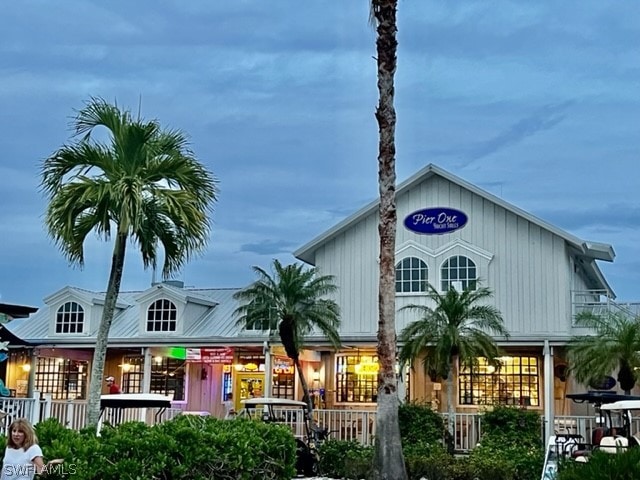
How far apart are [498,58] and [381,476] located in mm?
15053

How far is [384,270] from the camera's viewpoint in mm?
15242

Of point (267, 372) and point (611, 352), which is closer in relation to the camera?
point (611, 352)

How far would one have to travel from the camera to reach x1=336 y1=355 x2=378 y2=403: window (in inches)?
1038

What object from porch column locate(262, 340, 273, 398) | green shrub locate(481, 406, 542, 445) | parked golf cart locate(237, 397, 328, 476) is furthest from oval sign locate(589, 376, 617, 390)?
porch column locate(262, 340, 273, 398)

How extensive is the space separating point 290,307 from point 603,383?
27.1ft

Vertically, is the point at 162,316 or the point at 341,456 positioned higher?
the point at 162,316

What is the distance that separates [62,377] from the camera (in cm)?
2902

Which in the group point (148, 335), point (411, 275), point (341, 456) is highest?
point (411, 275)

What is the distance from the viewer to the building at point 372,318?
78.0 ft

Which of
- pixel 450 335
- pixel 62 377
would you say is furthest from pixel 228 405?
pixel 450 335

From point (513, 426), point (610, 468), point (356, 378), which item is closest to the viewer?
point (610, 468)

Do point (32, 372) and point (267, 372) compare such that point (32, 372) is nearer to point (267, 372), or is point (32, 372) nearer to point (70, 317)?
point (70, 317)

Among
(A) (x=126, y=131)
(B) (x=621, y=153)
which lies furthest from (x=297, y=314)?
(B) (x=621, y=153)

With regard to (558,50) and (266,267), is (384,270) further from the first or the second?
(558,50)
